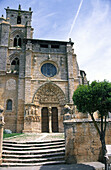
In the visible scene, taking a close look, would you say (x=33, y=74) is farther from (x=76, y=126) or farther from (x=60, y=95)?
(x=76, y=126)

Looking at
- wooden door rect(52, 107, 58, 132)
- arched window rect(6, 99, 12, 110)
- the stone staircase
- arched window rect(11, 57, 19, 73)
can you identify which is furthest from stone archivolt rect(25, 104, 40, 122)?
arched window rect(11, 57, 19, 73)

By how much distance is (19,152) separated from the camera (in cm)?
797

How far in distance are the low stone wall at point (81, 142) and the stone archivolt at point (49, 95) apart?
355 inches

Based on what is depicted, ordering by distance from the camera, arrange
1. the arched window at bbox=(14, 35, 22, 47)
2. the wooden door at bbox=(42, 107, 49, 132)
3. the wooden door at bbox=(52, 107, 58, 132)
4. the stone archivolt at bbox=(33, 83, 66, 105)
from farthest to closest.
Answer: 1. the arched window at bbox=(14, 35, 22, 47)
2. the stone archivolt at bbox=(33, 83, 66, 105)
3. the wooden door at bbox=(52, 107, 58, 132)
4. the wooden door at bbox=(42, 107, 49, 132)

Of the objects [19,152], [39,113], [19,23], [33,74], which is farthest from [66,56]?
[19,152]

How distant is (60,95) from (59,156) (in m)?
9.77

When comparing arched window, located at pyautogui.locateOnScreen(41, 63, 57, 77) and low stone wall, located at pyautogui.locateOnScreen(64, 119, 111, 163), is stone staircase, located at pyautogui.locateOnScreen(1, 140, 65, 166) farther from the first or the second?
arched window, located at pyautogui.locateOnScreen(41, 63, 57, 77)

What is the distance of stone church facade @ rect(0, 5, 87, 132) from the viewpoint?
51.7ft

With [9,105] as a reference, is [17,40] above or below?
above

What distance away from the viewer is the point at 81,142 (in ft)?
24.9

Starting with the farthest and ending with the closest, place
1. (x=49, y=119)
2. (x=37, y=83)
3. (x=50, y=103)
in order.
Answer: (x=37, y=83) < (x=50, y=103) < (x=49, y=119)

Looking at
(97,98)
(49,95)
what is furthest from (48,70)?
(97,98)

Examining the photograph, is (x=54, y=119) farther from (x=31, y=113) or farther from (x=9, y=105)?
(x=9, y=105)

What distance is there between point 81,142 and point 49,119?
8.89 m
